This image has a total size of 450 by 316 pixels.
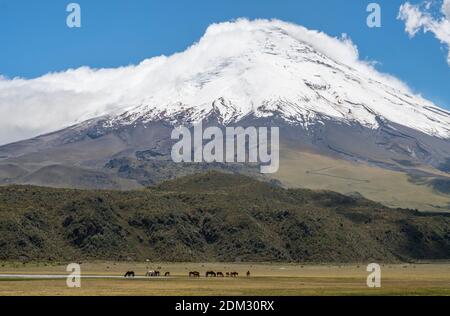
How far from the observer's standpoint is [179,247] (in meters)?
189

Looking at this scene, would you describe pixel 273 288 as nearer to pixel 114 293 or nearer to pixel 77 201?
pixel 114 293

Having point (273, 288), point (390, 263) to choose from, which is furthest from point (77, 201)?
point (273, 288)

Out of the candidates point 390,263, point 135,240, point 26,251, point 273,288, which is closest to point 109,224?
point 135,240

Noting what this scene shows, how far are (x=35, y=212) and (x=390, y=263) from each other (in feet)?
280

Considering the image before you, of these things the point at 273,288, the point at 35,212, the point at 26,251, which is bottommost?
the point at 273,288

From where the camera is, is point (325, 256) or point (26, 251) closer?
point (26, 251)

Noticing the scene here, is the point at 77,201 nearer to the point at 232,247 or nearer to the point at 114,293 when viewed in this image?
the point at 232,247

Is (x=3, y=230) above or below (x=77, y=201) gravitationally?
below
